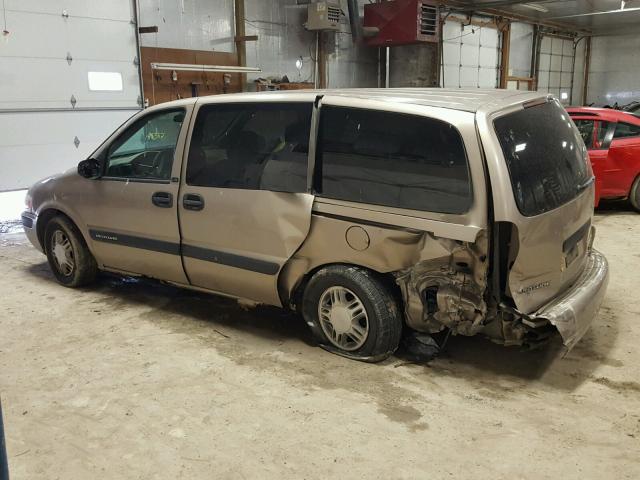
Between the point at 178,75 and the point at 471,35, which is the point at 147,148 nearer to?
the point at 178,75

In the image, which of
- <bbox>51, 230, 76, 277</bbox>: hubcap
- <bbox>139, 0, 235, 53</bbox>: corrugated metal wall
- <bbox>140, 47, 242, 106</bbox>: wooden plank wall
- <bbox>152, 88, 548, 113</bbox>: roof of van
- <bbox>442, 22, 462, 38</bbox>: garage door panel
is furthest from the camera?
<bbox>442, 22, 462, 38</bbox>: garage door panel

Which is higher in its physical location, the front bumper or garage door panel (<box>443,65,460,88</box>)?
garage door panel (<box>443,65,460,88</box>)

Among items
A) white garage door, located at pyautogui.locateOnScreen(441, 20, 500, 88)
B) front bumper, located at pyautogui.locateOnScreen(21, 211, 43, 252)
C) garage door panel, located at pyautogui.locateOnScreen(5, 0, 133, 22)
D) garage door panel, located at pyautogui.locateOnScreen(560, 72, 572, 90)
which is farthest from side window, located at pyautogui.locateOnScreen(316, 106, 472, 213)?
garage door panel, located at pyautogui.locateOnScreen(560, 72, 572, 90)

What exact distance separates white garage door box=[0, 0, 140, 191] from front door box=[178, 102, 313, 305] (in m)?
4.87

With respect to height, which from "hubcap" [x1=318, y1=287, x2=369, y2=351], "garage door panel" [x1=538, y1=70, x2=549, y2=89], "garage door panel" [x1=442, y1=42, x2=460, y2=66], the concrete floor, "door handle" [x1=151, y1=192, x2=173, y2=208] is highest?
"garage door panel" [x1=442, y1=42, x2=460, y2=66]

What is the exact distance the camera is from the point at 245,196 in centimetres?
358

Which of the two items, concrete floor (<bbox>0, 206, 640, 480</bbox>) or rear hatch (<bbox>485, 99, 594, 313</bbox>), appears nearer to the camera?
concrete floor (<bbox>0, 206, 640, 480</bbox>)

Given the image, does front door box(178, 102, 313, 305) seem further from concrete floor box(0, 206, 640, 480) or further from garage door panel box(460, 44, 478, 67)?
garage door panel box(460, 44, 478, 67)

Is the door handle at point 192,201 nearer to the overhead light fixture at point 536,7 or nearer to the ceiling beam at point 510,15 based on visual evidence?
the ceiling beam at point 510,15

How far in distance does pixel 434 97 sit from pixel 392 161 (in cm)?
47

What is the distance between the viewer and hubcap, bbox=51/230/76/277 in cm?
479

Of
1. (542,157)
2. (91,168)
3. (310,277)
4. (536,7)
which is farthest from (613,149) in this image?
(536,7)

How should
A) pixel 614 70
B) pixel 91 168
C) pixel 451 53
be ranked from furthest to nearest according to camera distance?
pixel 614 70 → pixel 451 53 → pixel 91 168

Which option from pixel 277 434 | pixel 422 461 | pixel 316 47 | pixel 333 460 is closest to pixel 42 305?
pixel 277 434
